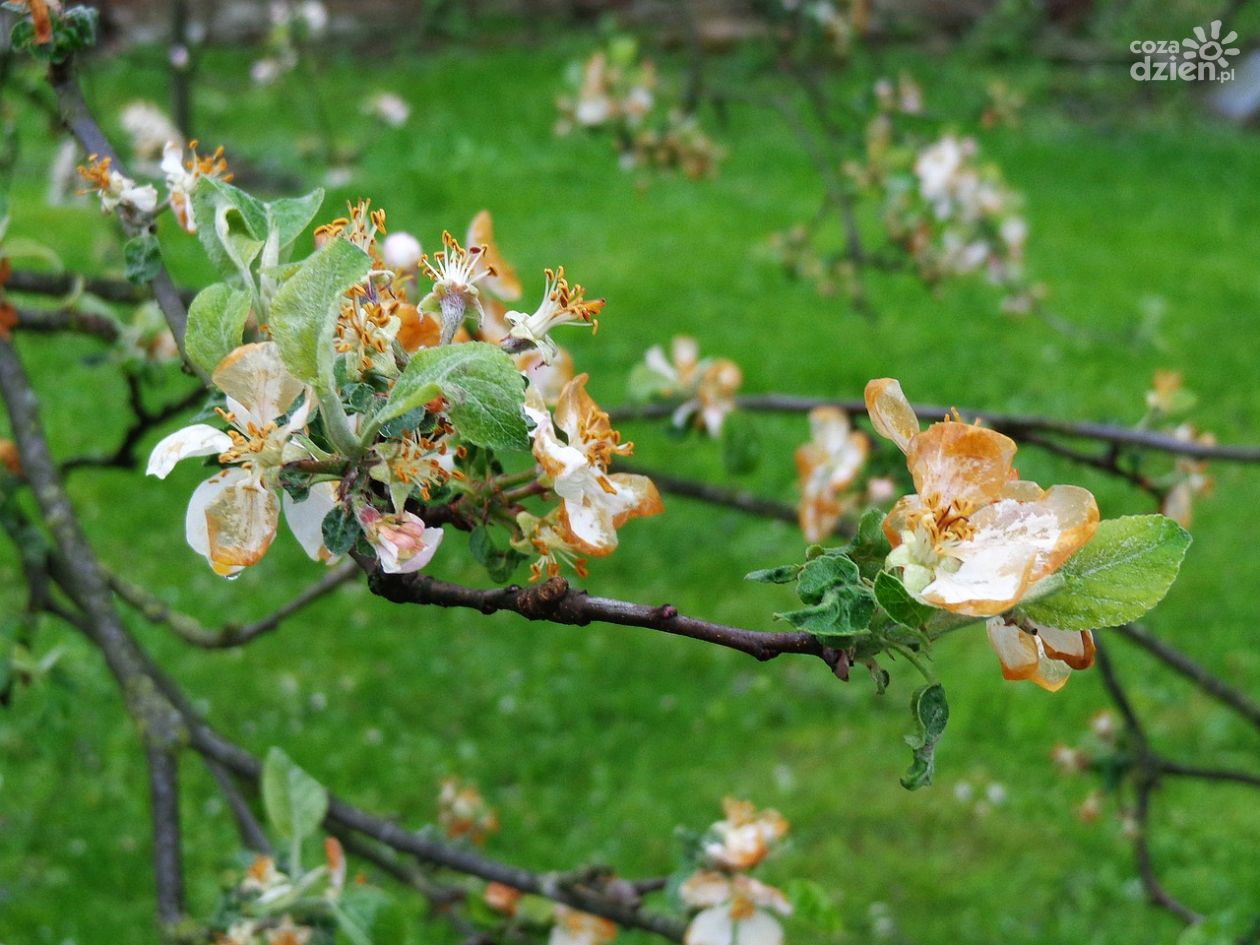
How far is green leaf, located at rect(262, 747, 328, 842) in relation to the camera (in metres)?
1.01

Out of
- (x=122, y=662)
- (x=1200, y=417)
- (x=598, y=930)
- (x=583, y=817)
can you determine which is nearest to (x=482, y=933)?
(x=598, y=930)

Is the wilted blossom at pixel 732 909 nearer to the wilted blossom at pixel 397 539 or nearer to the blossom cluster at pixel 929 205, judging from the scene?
the wilted blossom at pixel 397 539

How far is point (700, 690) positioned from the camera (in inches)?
142

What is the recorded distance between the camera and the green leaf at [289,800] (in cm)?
101

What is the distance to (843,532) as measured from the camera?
5.96 feet

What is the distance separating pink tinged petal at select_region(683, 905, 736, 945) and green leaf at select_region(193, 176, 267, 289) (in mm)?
773

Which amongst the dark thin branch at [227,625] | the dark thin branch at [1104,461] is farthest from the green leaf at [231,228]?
the dark thin branch at [1104,461]

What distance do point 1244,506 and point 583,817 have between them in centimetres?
263

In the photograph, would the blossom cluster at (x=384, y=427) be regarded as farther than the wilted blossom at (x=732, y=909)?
No

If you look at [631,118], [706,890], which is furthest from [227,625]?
[631,118]

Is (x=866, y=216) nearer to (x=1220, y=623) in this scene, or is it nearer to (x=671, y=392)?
(x=1220, y=623)

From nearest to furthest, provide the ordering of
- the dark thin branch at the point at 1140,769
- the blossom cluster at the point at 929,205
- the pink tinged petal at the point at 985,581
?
the pink tinged petal at the point at 985,581 → the dark thin branch at the point at 1140,769 → the blossom cluster at the point at 929,205

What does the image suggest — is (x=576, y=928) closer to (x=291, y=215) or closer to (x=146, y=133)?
(x=291, y=215)

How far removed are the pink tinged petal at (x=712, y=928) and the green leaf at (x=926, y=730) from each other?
64cm
